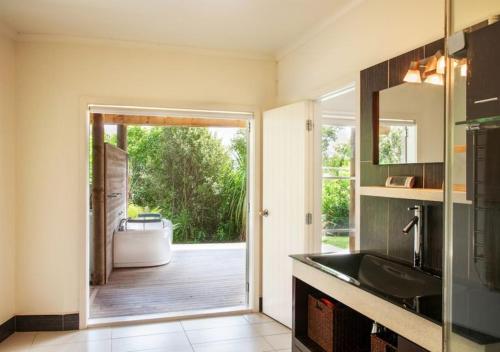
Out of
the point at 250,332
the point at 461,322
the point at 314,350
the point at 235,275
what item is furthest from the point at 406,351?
the point at 235,275

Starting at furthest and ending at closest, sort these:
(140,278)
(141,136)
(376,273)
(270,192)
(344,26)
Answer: (141,136)
(140,278)
(270,192)
(344,26)
(376,273)

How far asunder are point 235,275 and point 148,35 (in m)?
3.29

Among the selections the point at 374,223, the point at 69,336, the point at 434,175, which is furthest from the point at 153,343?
the point at 434,175

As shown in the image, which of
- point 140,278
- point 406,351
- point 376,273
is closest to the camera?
point 406,351

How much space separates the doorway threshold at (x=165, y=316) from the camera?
352cm

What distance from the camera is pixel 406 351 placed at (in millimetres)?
1516

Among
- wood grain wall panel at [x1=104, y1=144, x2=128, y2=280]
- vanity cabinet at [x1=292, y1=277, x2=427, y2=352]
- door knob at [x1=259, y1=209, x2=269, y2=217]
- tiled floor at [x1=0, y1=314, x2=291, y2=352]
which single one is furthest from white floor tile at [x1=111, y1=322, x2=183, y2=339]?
wood grain wall panel at [x1=104, y1=144, x2=128, y2=280]

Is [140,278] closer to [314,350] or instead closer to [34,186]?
[34,186]

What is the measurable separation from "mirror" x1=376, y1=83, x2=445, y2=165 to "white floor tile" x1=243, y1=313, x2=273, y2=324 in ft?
6.58

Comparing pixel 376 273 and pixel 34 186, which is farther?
pixel 34 186

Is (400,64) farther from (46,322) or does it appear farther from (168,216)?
(168,216)

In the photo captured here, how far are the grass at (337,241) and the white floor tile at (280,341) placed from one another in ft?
7.64

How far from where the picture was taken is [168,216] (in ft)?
28.6

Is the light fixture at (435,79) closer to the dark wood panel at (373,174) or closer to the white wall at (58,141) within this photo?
the dark wood panel at (373,174)
